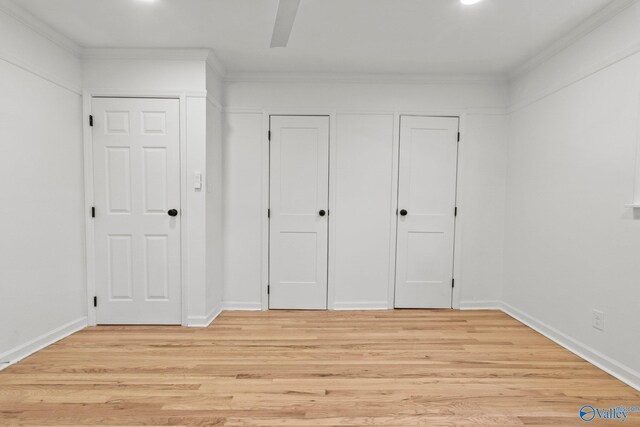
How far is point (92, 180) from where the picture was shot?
2990 millimetres

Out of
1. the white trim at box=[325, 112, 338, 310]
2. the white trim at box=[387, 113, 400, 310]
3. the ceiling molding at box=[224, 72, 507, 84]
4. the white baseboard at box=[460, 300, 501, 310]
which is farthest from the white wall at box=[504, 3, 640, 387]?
the white trim at box=[325, 112, 338, 310]

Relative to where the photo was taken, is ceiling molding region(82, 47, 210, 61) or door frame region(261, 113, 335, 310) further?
door frame region(261, 113, 335, 310)

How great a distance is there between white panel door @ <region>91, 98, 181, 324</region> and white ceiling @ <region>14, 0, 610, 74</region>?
1.98 ft

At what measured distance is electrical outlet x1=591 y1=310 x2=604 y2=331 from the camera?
234cm

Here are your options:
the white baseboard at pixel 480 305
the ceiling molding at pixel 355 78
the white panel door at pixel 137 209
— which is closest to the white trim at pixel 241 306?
the white panel door at pixel 137 209

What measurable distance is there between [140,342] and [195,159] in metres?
1.59

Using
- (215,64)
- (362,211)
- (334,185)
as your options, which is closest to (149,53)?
(215,64)

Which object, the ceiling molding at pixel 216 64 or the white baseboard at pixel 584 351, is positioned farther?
the ceiling molding at pixel 216 64

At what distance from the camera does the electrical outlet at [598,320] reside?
2.34 meters

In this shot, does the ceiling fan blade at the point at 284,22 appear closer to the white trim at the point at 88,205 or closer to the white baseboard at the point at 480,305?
the white trim at the point at 88,205

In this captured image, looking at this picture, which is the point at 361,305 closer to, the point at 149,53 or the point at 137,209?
the point at 137,209

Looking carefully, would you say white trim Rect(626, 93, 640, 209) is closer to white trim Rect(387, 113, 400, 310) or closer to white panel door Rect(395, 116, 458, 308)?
white panel door Rect(395, 116, 458, 308)

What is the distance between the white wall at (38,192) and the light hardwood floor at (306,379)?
25 centimetres

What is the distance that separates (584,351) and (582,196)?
1.15 meters
